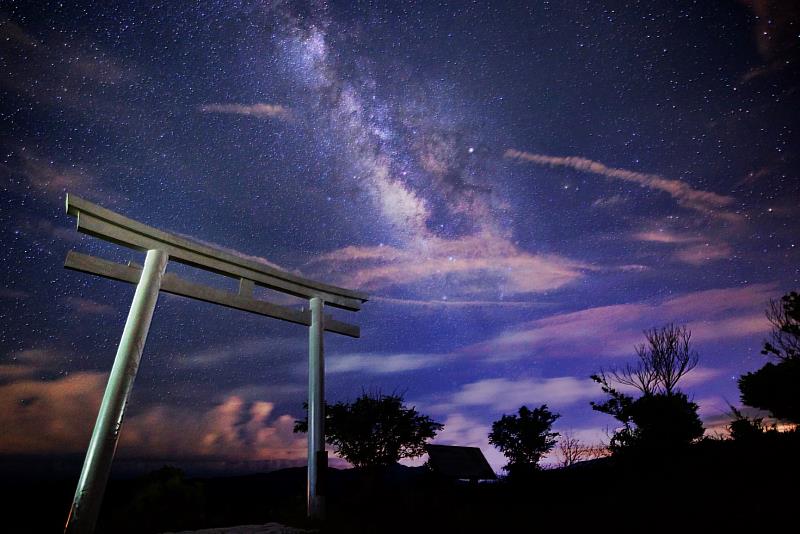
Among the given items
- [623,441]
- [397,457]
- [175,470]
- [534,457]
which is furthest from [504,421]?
[175,470]

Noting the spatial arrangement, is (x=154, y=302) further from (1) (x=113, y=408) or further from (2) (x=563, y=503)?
(2) (x=563, y=503)

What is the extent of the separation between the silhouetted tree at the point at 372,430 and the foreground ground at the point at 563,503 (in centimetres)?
1243

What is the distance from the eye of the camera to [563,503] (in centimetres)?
645

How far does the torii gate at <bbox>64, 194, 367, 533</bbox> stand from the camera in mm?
4762

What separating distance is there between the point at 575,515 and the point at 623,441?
10330 millimetres

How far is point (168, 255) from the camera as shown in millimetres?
6309

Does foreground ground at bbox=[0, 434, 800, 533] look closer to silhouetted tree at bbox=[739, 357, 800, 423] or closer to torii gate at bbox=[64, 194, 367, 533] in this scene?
torii gate at bbox=[64, 194, 367, 533]

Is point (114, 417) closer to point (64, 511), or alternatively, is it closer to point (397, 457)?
point (64, 511)

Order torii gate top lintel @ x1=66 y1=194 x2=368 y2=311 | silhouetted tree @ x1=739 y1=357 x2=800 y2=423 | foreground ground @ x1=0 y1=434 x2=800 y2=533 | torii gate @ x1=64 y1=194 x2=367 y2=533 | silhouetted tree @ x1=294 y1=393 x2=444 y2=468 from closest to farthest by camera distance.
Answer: foreground ground @ x1=0 y1=434 x2=800 y2=533, torii gate @ x1=64 y1=194 x2=367 y2=533, torii gate top lintel @ x1=66 y1=194 x2=368 y2=311, silhouetted tree @ x1=739 y1=357 x2=800 y2=423, silhouetted tree @ x1=294 y1=393 x2=444 y2=468

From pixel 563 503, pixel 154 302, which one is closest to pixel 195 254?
pixel 154 302

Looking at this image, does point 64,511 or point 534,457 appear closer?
point 64,511

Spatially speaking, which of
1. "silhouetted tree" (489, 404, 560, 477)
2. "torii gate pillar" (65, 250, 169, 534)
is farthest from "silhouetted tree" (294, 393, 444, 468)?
"torii gate pillar" (65, 250, 169, 534)

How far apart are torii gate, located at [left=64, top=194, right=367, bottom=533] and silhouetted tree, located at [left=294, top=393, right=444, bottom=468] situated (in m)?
15.4

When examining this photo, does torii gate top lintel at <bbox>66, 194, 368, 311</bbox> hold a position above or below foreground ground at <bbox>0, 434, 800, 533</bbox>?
above
